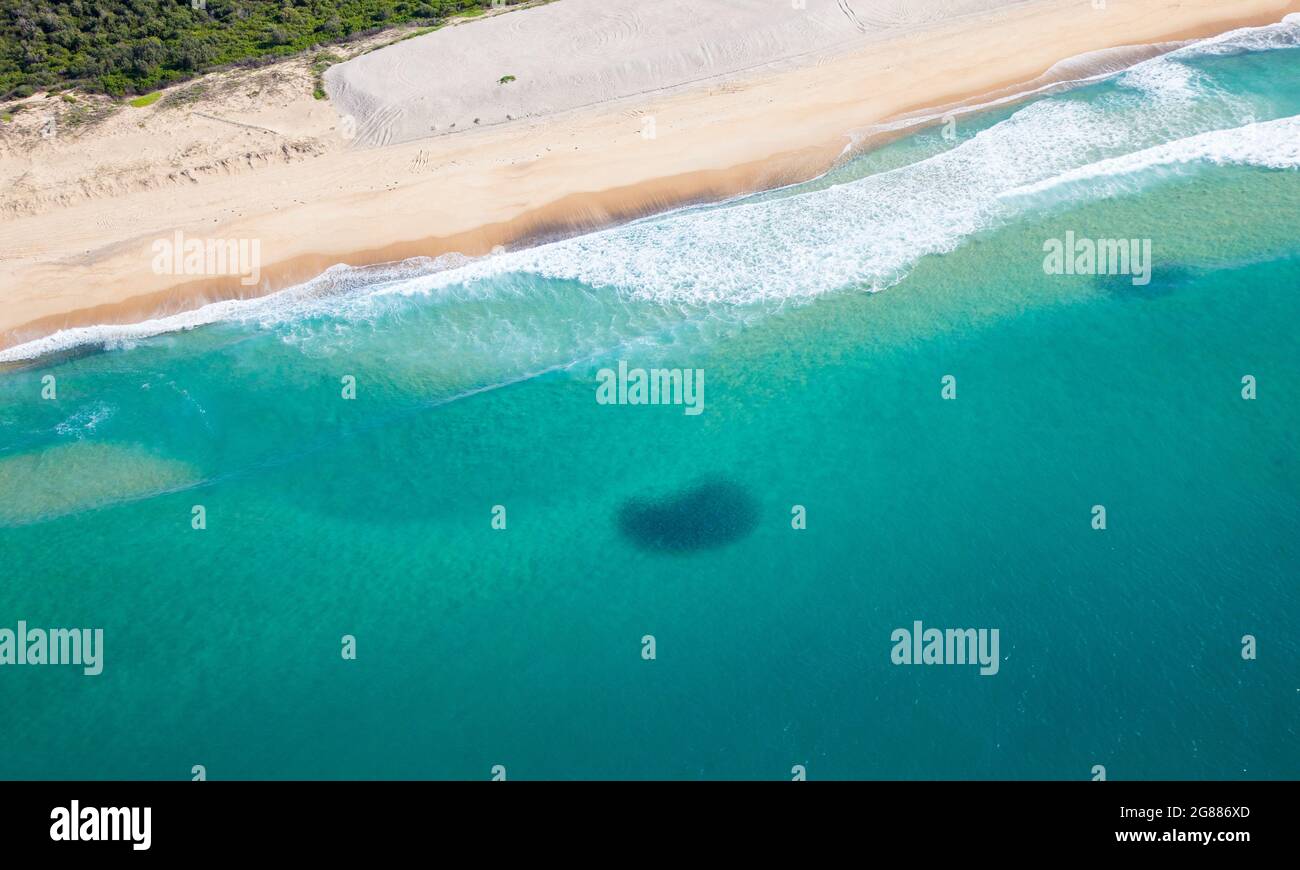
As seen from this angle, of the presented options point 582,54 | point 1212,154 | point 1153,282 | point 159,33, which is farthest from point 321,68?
point 1212,154

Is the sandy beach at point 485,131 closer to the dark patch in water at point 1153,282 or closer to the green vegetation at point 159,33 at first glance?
the green vegetation at point 159,33

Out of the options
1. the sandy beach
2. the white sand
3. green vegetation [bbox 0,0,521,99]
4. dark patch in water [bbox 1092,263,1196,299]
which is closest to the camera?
dark patch in water [bbox 1092,263,1196,299]

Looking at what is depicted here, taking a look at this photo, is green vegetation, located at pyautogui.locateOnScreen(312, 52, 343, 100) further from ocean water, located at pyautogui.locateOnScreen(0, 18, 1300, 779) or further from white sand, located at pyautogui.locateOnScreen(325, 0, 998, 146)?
ocean water, located at pyautogui.locateOnScreen(0, 18, 1300, 779)

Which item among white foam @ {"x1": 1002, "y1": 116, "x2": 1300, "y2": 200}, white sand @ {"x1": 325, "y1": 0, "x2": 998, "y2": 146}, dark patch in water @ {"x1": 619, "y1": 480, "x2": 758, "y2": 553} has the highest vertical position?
white sand @ {"x1": 325, "y1": 0, "x2": 998, "y2": 146}

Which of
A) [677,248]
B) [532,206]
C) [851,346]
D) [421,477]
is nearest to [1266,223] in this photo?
[851,346]

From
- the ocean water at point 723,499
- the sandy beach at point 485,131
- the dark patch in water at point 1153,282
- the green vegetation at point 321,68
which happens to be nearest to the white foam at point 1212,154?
the ocean water at point 723,499

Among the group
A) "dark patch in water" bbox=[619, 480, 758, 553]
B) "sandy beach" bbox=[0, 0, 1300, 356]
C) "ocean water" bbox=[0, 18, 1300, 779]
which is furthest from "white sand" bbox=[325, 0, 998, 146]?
"dark patch in water" bbox=[619, 480, 758, 553]
